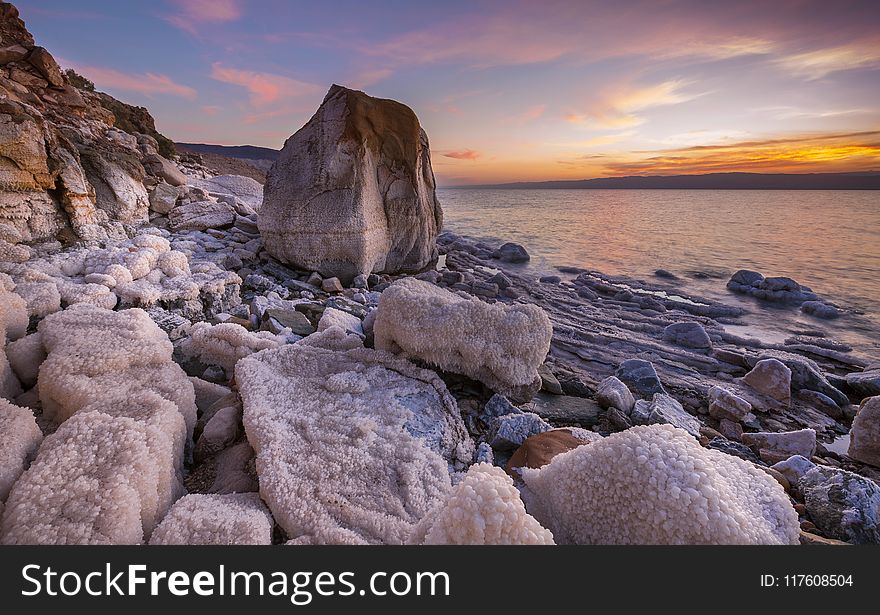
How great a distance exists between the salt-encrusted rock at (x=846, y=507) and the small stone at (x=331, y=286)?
6.88 m

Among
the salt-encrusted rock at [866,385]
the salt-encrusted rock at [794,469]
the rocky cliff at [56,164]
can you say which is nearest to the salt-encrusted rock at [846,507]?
the salt-encrusted rock at [794,469]

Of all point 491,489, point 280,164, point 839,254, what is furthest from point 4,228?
point 839,254

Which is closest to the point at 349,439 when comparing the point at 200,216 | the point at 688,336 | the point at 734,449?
the point at 734,449

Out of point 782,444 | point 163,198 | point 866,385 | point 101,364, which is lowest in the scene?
point 866,385

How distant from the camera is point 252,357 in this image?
2.99m

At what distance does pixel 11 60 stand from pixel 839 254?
88.5 feet

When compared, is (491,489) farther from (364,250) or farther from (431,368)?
(364,250)

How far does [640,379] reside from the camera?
479cm

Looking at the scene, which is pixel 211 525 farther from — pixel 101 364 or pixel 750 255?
pixel 750 255

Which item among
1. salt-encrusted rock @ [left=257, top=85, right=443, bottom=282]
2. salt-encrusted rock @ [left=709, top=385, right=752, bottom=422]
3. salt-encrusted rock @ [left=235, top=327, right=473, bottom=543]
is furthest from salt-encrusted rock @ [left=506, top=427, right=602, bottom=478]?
salt-encrusted rock @ [left=257, top=85, right=443, bottom=282]

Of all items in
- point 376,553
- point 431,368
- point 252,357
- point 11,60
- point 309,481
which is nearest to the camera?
point 376,553

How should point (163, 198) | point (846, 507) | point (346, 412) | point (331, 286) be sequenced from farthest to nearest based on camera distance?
point (163, 198) → point (331, 286) → point (346, 412) → point (846, 507)

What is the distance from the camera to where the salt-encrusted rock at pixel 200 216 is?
8.10 metres

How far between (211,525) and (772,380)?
21.1 feet
